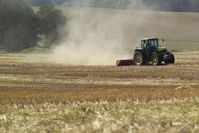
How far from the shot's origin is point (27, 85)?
27.3 meters

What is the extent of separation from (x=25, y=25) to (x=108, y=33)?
39.7 m

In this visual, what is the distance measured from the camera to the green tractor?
1801 inches

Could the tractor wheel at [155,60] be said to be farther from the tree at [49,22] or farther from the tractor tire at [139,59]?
the tree at [49,22]

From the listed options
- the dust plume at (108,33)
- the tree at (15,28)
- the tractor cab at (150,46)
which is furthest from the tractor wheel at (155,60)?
the tree at (15,28)

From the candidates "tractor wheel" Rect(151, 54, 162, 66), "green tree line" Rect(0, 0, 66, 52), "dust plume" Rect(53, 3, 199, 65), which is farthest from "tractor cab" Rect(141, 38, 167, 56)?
"green tree line" Rect(0, 0, 66, 52)

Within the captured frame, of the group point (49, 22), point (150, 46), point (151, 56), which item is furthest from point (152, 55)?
point (49, 22)

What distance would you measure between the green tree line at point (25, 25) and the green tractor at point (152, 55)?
5769cm

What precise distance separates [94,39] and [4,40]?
38.3 metres

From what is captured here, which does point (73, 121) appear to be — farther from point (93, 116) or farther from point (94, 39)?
point (94, 39)

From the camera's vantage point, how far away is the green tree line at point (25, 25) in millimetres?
104562

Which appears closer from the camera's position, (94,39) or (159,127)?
(159,127)

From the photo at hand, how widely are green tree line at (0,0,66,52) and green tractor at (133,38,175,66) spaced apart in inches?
2271

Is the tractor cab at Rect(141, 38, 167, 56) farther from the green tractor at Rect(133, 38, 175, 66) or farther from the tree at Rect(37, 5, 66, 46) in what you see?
the tree at Rect(37, 5, 66, 46)

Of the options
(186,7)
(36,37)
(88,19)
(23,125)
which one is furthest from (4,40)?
(23,125)
